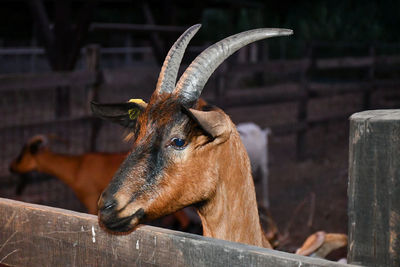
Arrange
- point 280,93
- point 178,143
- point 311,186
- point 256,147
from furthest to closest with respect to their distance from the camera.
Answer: point 280,93 → point 311,186 → point 256,147 → point 178,143

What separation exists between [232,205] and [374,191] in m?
1.23

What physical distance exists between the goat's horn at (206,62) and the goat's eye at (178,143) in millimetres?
189

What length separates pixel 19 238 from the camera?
2.06 m

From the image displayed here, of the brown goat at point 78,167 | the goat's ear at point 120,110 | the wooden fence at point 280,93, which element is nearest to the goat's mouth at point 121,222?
the goat's ear at point 120,110

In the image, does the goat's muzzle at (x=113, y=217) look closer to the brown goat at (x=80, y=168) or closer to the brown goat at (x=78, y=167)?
the brown goat at (x=80, y=168)

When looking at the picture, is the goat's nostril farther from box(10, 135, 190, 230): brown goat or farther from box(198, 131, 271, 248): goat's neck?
box(10, 135, 190, 230): brown goat

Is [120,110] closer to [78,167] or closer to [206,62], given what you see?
[206,62]

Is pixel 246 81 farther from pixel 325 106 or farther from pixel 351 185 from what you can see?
pixel 351 185

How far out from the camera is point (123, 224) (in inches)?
81.9

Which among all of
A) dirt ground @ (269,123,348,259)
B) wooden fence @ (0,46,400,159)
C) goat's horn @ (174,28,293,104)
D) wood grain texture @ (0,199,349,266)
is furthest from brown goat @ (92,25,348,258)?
wooden fence @ (0,46,400,159)

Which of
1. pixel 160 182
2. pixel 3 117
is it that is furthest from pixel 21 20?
pixel 160 182

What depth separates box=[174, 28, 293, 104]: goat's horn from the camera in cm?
244

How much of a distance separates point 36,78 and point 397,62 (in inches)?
379

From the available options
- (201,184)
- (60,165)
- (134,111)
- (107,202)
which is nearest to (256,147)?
(60,165)
